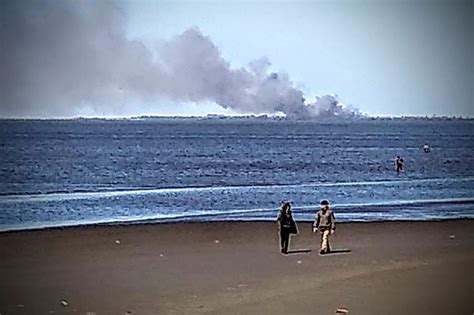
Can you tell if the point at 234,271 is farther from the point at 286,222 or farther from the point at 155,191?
the point at 155,191

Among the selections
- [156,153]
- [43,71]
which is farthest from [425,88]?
[156,153]

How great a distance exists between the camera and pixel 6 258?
680 cm

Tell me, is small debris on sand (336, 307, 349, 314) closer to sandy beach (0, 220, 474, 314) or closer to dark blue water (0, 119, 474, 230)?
sandy beach (0, 220, 474, 314)

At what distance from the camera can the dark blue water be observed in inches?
383

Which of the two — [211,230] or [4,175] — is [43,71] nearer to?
[211,230]

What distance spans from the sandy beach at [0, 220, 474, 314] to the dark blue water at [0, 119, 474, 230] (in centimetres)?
115

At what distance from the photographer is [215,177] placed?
15102mm

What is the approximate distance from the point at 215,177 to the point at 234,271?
28.4 ft

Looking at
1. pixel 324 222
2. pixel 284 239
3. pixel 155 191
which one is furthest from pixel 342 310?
pixel 155 191

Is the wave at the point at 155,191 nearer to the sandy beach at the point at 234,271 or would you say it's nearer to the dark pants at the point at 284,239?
the sandy beach at the point at 234,271

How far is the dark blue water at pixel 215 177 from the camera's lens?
9.72m

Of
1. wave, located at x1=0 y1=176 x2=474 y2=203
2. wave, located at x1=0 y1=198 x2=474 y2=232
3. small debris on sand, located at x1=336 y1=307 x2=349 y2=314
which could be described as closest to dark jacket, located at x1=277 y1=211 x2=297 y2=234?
small debris on sand, located at x1=336 y1=307 x2=349 y2=314

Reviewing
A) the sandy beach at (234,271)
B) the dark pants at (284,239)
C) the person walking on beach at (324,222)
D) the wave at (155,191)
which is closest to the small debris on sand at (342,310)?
the sandy beach at (234,271)

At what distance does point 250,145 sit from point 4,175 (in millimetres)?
11355
